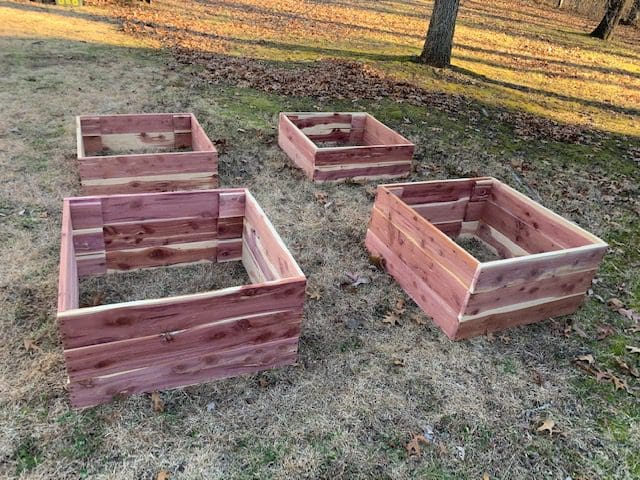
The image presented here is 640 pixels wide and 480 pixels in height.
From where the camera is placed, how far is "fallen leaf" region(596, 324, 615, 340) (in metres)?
3.91

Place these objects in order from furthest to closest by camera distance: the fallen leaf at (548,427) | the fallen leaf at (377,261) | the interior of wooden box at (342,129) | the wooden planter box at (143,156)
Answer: the interior of wooden box at (342,129), the wooden planter box at (143,156), the fallen leaf at (377,261), the fallen leaf at (548,427)

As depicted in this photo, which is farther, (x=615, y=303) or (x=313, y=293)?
(x=615, y=303)

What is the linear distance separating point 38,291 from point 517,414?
351 centimetres

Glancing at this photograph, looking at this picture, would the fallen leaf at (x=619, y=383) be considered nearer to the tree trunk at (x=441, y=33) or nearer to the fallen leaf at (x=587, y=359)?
the fallen leaf at (x=587, y=359)

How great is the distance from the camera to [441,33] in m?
10.6

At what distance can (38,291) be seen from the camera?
12.0 ft

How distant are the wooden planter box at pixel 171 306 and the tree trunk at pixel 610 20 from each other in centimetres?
1971

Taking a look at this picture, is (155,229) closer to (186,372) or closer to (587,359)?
(186,372)

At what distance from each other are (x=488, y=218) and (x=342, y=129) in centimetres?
271

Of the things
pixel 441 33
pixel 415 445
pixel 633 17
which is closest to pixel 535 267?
pixel 415 445

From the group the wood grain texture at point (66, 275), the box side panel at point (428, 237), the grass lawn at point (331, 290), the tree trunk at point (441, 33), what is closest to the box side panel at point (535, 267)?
the box side panel at point (428, 237)

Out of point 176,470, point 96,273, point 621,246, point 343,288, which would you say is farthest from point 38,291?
point 621,246

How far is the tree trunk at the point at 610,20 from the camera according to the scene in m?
17.9

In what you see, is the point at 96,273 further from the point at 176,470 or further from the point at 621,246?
the point at 621,246
